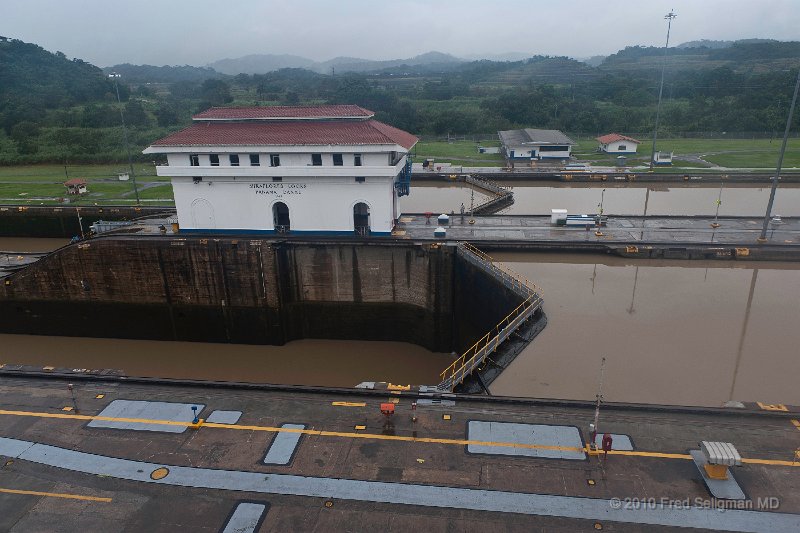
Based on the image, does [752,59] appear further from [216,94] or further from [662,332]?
[662,332]

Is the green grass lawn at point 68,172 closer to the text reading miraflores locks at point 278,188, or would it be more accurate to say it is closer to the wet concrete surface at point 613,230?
the text reading miraflores locks at point 278,188

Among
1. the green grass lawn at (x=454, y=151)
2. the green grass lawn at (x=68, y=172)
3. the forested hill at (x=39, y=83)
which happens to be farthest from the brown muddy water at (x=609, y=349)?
the forested hill at (x=39, y=83)

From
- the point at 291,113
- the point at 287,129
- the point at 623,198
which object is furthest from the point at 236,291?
the point at 623,198

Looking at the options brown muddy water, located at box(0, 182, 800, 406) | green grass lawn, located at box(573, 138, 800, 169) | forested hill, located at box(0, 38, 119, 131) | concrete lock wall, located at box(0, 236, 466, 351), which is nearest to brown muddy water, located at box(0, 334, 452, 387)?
brown muddy water, located at box(0, 182, 800, 406)

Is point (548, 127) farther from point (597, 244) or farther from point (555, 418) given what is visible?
point (555, 418)

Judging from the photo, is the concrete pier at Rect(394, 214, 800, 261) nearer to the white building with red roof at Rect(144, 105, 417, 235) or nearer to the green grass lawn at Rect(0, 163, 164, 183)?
the white building with red roof at Rect(144, 105, 417, 235)
